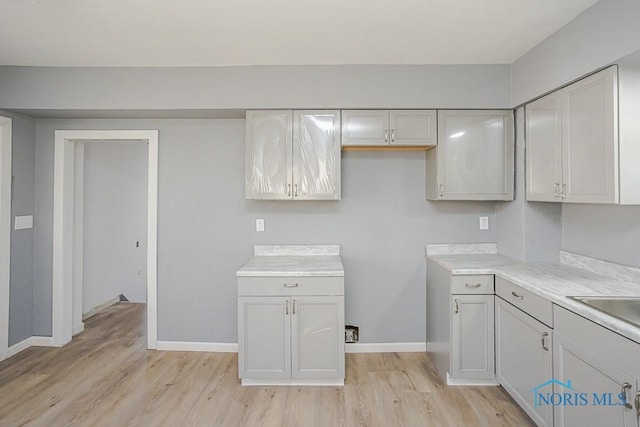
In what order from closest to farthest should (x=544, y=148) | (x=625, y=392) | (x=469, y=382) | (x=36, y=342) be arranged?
(x=625, y=392), (x=544, y=148), (x=469, y=382), (x=36, y=342)

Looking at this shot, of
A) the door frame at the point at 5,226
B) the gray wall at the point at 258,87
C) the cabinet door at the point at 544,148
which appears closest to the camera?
the cabinet door at the point at 544,148

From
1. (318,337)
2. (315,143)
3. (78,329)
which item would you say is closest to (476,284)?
(318,337)

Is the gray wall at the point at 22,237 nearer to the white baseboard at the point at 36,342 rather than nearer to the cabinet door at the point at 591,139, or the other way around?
the white baseboard at the point at 36,342

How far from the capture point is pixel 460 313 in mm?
2434

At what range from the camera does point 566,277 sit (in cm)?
219

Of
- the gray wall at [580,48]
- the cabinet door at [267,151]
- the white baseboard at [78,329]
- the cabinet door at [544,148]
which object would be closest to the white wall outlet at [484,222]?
the cabinet door at [544,148]

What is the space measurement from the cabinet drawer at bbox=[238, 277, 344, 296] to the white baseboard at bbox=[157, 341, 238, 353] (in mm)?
939

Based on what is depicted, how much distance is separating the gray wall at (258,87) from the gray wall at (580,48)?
25 centimetres

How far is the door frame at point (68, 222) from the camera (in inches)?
123

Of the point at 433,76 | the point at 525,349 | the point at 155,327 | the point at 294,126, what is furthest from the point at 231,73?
the point at 525,349

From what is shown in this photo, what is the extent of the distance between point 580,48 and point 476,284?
1605mm

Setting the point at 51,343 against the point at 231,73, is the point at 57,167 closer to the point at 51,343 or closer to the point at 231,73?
the point at 51,343

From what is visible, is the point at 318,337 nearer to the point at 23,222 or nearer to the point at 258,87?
the point at 258,87

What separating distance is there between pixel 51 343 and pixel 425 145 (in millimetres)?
3859
